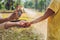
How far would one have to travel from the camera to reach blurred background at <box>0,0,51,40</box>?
1452mm

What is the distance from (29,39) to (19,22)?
0.53 feet

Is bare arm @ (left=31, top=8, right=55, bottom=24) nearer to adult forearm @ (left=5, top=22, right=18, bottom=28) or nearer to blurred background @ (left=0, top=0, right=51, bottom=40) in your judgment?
blurred background @ (left=0, top=0, right=51, bottom=40)

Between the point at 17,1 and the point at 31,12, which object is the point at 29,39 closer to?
the point at 31,12

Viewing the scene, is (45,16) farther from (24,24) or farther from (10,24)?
(10,24)

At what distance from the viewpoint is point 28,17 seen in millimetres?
1481

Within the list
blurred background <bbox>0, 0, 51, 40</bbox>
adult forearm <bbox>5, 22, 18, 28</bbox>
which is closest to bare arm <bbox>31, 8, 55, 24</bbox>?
blurred background <bbox>0, 0, 51, 40</bbox>

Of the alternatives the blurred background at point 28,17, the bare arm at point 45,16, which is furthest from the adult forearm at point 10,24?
the bare arm at point 45,16

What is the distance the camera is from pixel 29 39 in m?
1.48

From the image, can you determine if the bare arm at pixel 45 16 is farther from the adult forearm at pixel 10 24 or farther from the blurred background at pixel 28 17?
the adult forearm at pixel 10 24

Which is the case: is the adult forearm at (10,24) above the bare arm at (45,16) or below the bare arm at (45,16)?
below

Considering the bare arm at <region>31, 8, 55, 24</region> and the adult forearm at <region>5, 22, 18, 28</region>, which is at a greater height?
the bare arm at <region>31, 8, 55, 24</region>

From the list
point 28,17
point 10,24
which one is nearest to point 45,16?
point 28,17

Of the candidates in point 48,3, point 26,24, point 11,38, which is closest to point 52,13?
point 48,3

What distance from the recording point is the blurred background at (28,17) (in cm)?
145
